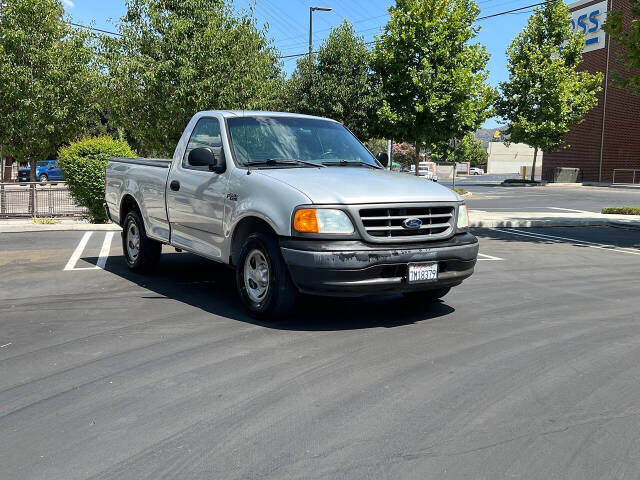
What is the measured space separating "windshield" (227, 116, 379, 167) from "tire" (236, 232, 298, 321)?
104 centimetres

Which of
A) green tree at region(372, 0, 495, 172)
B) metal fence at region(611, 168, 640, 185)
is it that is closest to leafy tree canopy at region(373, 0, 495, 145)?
green tree at region(372, 0, 495, 172)

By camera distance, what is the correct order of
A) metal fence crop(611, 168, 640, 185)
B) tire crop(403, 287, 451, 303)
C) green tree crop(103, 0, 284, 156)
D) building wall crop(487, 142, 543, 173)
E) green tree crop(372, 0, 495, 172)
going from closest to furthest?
tire crop(403, 287, 451, 303) → green tree crop(103, 0, 284, 156) → green tree crop(372, 0, 495, 172) → metal fence crop(611, 168, 640, 185) → building wall crop(487, 142, 543, 173)

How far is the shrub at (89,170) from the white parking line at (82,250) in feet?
5.94

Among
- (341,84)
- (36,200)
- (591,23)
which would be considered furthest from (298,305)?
(591,23)

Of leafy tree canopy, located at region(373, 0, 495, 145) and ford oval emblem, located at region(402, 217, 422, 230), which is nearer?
ford oval emblem, located at region(402, 217, 422, 230)

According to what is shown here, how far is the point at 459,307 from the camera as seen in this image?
23.9 feet

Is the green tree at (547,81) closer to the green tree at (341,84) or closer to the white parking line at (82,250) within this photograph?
the green tree at (341,84)

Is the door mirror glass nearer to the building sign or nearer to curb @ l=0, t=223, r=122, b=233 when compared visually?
curb @ l=0, t=223, r=122, b=233

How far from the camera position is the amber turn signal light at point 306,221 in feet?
19.6

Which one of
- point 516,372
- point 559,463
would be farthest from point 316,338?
point 559,463

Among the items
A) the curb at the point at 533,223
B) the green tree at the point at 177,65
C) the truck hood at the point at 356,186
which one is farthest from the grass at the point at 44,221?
the truck hood at the point at 356,186

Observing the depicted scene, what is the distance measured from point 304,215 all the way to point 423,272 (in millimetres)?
1185

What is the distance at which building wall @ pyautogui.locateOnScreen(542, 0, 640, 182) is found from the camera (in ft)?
164

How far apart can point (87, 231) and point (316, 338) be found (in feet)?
33.0
